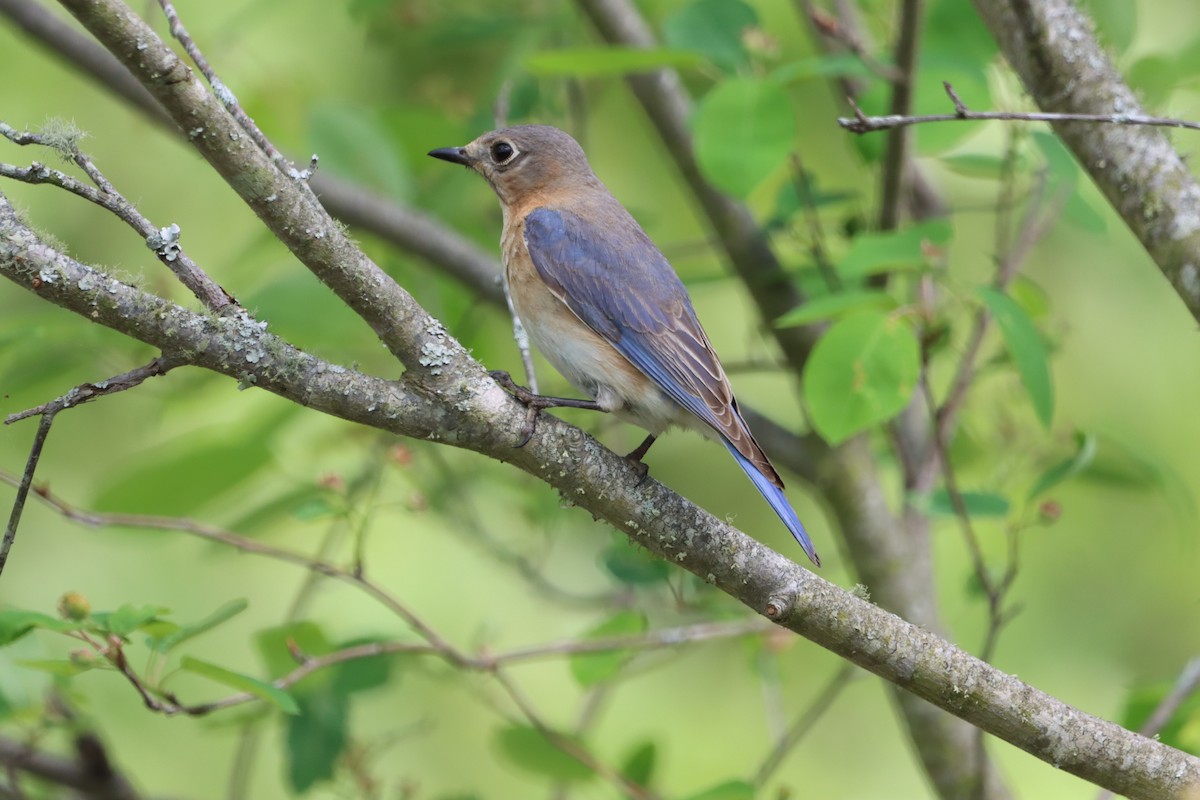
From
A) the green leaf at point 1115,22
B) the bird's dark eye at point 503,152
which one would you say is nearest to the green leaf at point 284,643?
the bird's dark eye at point 503,152

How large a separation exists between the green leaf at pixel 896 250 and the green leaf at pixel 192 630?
1.78 metres

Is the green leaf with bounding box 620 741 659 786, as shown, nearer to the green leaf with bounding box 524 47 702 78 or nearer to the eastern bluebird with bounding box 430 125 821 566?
the eastern bluebird with bounding box 430 125 821 566

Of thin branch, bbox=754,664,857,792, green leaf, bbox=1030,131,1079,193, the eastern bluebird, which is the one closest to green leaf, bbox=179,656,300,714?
the eastern bluebird

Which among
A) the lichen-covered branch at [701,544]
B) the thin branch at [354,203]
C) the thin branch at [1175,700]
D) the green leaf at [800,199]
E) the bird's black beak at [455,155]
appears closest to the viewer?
the lichen-covered branch at [701,544]

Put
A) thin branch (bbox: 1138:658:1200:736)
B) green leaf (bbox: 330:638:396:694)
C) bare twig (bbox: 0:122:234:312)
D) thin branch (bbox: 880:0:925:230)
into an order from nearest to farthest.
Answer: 1. bare twig (bbox: 0:122:234:312)
2. thin branch (bbox: 1138:658:1200:736)
3. green leaf (bbox: 330:638:396:694)
4. thin branch (bbox: 880:0:925:230)

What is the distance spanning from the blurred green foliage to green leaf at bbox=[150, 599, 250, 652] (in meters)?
0.02

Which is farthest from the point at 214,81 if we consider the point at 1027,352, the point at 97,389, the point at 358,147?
the point at 358,147

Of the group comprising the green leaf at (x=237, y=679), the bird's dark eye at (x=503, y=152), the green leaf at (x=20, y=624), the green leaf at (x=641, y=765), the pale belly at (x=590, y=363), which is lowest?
the green leaf at (x=20, y=624)

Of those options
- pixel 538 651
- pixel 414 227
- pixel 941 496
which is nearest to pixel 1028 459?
pixel 941 496

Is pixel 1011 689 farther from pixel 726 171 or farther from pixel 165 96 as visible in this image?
pixel 165 96

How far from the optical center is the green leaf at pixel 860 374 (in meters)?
3.00

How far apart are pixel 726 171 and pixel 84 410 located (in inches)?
136

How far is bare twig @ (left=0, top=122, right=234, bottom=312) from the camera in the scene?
2.02 meters

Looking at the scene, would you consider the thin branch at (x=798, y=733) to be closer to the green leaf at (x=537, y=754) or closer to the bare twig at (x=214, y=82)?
the green leaf at (x=537, y=754)
